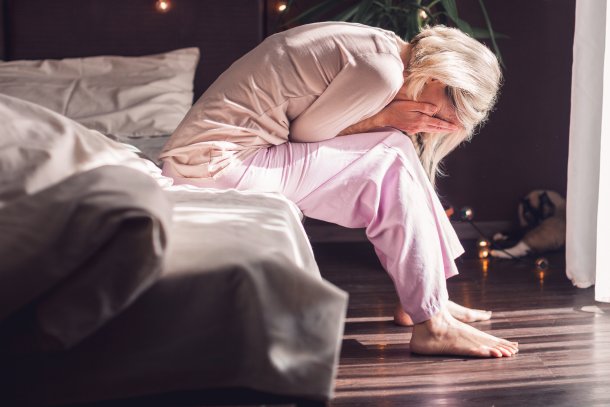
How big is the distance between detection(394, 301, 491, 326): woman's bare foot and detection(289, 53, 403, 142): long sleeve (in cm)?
64

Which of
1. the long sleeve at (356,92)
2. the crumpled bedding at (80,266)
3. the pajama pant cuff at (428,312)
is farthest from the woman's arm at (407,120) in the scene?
the crumpled bedding at (80,266)

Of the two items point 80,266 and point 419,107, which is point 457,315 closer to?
point 419,107

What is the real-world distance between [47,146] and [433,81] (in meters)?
1.18

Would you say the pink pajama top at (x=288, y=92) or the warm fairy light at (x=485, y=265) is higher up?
the pink pajama top at (x=288, y=92)

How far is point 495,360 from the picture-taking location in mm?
2127

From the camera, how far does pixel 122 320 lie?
1.13 m

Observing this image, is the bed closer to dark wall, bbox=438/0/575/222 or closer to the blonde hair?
the blonde hair

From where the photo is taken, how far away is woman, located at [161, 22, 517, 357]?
212 centimetres

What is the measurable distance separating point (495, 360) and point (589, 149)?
1.15 m

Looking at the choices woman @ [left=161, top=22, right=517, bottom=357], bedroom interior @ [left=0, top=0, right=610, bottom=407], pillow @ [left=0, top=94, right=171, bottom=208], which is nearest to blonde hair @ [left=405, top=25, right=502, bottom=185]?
woman @ [left=161, top=22, right=517, bottom=357]

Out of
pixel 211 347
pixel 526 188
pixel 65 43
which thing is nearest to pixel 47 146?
pixel 211 347

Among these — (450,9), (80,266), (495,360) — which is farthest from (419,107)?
(80,266)

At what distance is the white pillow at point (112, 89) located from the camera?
309cm

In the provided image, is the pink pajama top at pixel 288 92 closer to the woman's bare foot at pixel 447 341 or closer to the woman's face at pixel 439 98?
the woman's face at pixel 439 98
